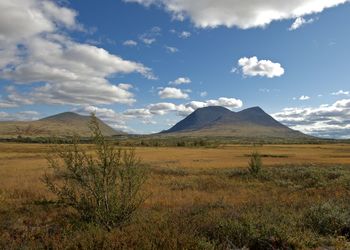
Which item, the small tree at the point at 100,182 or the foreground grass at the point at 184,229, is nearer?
the foreground grass at the point at 184,229

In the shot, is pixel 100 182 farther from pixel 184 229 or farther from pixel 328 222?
pixel 328 222

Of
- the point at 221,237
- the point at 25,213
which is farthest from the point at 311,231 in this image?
the point at 25,213

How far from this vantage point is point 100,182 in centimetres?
1020

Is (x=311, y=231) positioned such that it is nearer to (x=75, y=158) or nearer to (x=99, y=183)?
(x=99, y=183)

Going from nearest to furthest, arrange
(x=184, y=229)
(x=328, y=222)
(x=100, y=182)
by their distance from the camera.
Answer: (x=184, y=229)
(x=328, y=222)
(x=100, y=182)

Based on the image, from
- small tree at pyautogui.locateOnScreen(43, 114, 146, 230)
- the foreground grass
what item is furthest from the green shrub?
small tree at pyautogui.locateOnScreen(43, 114, 146, 230)

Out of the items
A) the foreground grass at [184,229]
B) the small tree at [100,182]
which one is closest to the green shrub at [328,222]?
the foreground grass at [184,229]

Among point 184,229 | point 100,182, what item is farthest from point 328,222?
point 100,182

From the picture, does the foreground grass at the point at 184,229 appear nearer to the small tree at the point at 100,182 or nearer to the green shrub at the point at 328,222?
the green shrub at the point at 328,222

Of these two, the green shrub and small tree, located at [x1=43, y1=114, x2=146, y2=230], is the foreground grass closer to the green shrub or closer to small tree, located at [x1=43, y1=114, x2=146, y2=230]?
the green shrub

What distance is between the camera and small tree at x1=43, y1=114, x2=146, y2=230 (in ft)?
33.3

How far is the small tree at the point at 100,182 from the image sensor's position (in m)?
10.1

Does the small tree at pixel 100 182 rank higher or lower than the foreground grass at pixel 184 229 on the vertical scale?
higher

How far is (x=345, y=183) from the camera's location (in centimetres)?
2200
